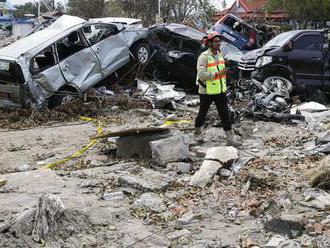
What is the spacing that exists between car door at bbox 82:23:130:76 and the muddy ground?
384 centimetres

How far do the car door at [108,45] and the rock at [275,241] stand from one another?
9053 millimetres

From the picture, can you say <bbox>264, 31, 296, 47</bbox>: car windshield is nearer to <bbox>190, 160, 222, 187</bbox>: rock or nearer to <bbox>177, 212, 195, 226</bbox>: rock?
<bbox>190, 160, 222, 187</bbox>: rock

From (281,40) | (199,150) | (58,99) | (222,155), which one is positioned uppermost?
(281,40)

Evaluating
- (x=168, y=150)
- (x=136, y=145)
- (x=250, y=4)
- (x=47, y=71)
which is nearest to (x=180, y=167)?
(x=168, y=150)

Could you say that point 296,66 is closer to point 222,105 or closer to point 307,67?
point 307,67

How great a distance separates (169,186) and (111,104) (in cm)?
645

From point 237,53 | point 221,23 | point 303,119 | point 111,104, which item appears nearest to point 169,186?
point 303,119

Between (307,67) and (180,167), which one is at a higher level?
(307,67)

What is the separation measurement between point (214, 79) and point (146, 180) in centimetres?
255

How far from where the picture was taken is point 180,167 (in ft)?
24.3

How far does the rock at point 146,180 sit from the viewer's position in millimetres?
6512

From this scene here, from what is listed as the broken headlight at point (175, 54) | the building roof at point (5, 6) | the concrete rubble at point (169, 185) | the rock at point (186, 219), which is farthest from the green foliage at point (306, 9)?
the building roof at point (5, 6)

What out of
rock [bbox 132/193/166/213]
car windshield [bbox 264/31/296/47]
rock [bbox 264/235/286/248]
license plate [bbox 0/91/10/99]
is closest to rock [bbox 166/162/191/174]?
rock [bbox 132/193/166/213]

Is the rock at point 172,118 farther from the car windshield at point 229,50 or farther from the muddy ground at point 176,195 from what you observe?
the car windshield at point 229,50
